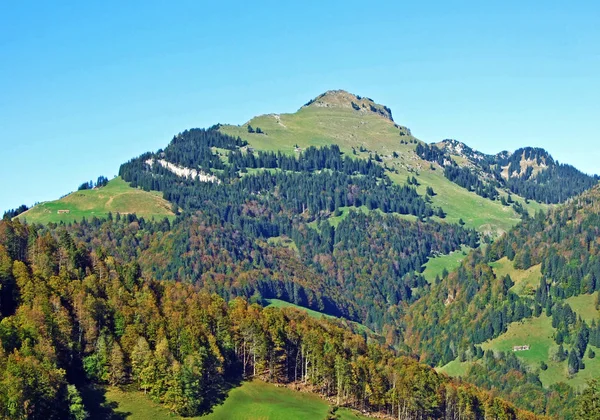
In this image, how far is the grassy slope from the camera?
16712 centimetres

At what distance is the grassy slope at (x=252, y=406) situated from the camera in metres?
167

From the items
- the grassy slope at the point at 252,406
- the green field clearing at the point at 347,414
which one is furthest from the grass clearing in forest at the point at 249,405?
the green field clearing at the point at 347,414

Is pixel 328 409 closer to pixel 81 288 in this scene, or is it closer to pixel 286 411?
pixel 286 411

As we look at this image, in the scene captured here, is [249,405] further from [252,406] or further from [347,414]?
[347,414]

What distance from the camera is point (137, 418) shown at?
534 feet

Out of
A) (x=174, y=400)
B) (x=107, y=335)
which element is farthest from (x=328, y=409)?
(x=107, y=335)

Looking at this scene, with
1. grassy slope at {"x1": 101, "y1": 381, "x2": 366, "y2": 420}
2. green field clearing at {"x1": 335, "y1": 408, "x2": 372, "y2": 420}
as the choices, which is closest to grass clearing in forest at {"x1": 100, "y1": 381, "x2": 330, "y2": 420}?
grassy slope at {"x1": 101, "y1": 381, "x2": 366, "y2": 420}

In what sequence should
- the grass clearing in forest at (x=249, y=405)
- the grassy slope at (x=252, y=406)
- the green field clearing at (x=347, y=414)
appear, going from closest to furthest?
the grass clearing in forest at (x=249, y=405) < the grassy slope at (x=252, y=406) < the green field clearing at (x=347, y=414)

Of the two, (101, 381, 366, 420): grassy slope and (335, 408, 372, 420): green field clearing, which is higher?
(101, 381, 366, 420): grassy slope

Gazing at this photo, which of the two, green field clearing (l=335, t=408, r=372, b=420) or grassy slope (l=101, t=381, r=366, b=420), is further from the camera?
green field clearing (l=335, t=408, r=372, b=420)

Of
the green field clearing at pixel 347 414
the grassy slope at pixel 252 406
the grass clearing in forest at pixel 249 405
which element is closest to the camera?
the grass clearing in forest at pixel 249 405

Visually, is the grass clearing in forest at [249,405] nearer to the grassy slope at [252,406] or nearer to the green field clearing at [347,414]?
the grassy slope at [252,406]

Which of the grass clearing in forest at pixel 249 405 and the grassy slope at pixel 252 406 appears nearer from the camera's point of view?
the grass clearing in forest at pixel 249 405

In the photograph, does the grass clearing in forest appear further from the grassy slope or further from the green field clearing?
the green field clearing
